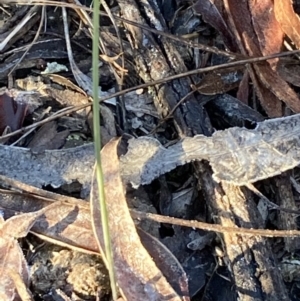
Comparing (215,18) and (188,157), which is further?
(215,18)

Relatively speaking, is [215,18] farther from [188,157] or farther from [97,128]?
[97,128]

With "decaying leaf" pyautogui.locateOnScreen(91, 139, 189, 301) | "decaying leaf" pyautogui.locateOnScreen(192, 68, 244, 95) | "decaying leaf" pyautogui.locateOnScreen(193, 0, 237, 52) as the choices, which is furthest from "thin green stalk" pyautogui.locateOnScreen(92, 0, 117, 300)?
"decaying leaf" pyautogui.locateOnScreen(193, 0, 237, 52)

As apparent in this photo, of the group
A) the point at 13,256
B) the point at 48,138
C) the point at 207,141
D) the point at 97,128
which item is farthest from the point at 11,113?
the point at 97,128

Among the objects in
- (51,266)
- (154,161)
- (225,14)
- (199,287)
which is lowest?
(199,287)

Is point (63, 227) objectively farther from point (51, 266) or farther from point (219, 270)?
point (219, 270)

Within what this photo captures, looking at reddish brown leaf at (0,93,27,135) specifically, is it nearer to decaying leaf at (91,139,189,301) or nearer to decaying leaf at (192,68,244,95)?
decaying leaf at (91,139,189,301)

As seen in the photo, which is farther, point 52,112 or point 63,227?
point 52,112

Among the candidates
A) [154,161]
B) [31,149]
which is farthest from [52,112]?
[154,161]
